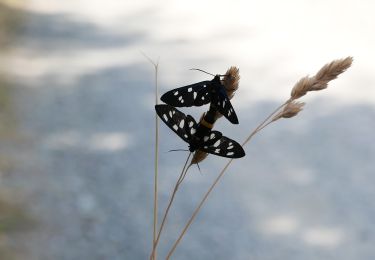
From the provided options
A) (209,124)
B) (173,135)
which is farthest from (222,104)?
(173,135)

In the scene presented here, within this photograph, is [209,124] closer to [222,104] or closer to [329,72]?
[222,104]

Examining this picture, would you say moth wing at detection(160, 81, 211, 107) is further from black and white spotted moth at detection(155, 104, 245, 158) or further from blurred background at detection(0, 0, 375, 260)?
blurred background at detection(0, 0, 375, 260)

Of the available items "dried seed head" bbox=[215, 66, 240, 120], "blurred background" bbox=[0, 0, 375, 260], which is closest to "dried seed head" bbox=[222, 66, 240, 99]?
"dried seed head" bbox=[215, 66, 240, 120]

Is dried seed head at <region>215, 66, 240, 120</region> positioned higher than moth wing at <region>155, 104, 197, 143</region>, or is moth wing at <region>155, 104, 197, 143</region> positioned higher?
dried seed head at <region>215, 66, 240, 120</region>

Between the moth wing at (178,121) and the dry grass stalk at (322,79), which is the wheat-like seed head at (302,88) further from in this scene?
the moth wing at (178,121)

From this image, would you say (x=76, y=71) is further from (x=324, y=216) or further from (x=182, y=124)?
(x=182, y=124)

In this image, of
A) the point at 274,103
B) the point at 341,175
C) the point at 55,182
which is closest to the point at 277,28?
the point at 274,103
